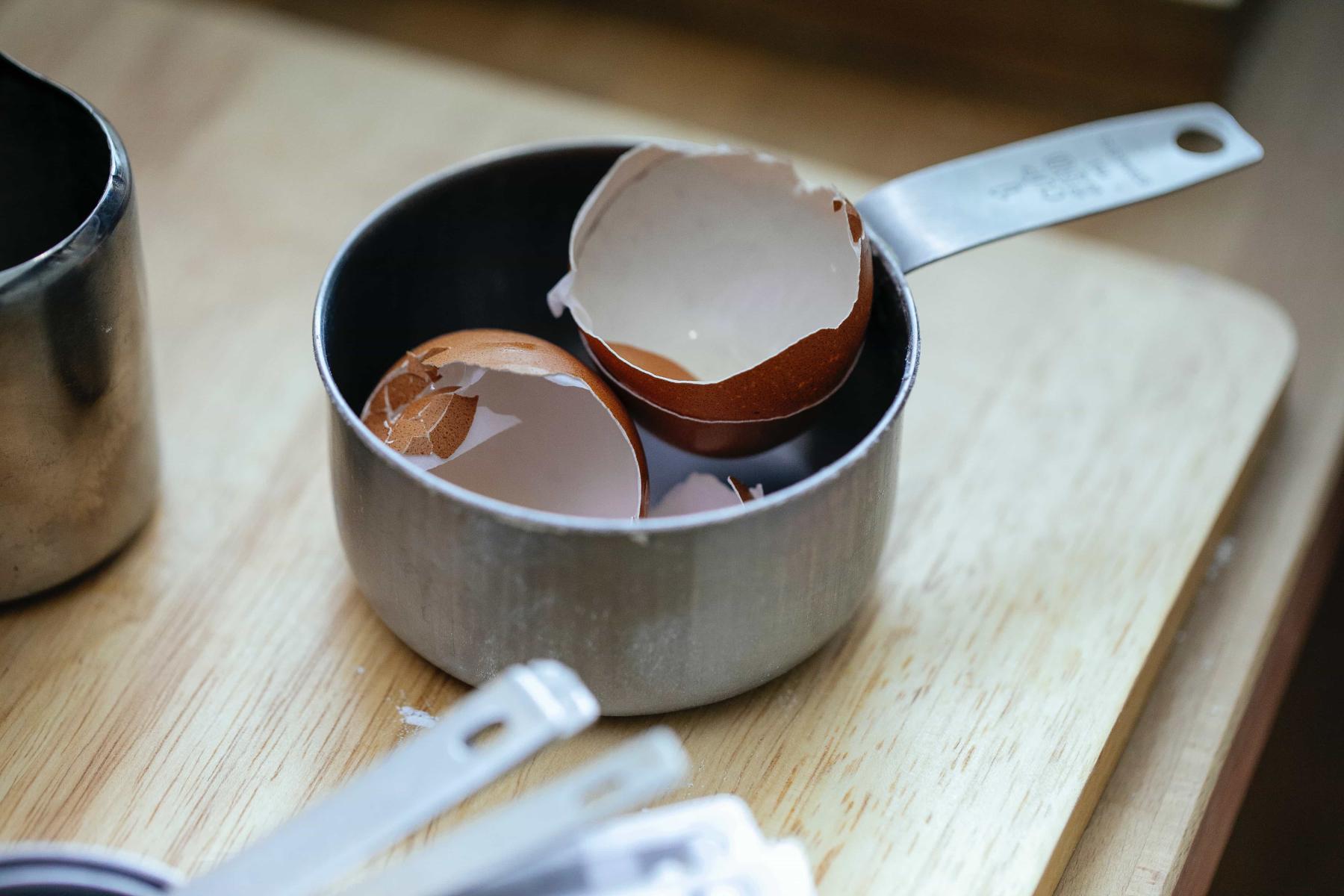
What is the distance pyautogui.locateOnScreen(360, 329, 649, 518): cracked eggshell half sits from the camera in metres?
0.54

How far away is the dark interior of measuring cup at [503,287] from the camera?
0.58 meters

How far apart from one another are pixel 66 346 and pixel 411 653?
0.58 ft

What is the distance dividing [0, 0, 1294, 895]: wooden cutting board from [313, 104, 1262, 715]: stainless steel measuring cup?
0.05 metres

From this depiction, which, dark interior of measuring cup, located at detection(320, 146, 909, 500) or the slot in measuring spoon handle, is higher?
the slot in measuring spoon handle

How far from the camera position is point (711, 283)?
2.19 ft

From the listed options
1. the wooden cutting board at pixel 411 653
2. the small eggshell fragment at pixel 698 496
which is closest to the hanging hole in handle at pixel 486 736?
the wooden cutting board at pixel 411 653

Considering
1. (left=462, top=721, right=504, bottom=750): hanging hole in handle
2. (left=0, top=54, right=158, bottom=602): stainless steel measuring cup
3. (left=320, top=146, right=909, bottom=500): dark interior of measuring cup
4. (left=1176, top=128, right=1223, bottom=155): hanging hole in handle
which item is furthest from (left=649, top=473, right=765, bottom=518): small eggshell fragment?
(left=1176, top=128, right=1223, bottom=155): hanging hole in handle

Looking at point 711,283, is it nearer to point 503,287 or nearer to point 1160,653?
point 503,287

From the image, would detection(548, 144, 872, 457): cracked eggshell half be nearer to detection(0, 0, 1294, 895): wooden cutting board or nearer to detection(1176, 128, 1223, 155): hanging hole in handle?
detection(0, 0, 1294, 895): wooden cutting board

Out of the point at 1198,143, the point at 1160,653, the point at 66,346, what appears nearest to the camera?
the point at 66,346

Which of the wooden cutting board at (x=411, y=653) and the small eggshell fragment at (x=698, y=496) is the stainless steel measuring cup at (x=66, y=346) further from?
the small eggshell fragment at (x=698, y=496)

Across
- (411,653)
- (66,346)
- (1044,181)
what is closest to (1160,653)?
(1044,181)

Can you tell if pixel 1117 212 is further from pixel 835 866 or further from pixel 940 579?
pixel 835 866

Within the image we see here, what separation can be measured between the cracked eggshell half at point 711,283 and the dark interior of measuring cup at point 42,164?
202mm
